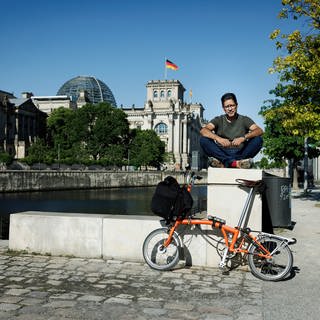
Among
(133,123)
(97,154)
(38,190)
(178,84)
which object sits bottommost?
(38,190)

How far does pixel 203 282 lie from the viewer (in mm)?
6477

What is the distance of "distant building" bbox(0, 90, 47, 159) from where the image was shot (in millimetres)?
92250

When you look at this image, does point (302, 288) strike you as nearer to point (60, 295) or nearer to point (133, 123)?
point (60, 295)

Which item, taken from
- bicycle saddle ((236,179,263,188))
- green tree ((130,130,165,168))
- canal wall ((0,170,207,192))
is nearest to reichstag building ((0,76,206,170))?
green tree ((130,130,165,168))

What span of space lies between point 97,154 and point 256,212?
83015mm

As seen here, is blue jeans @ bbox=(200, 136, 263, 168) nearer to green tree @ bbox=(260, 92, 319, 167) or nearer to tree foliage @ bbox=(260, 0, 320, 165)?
tree foliage @ bbox=(260, 0, 320, 165)

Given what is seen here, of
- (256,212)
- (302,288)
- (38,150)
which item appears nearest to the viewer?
(302,288)

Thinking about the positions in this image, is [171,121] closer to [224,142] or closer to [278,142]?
[278,142]

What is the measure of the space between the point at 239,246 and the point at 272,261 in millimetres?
588

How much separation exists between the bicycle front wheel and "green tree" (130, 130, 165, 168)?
84.7 meters

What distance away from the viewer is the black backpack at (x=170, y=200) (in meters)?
6.91

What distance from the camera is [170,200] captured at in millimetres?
6918

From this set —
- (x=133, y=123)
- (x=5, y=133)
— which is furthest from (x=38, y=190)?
(x=133, y=123)

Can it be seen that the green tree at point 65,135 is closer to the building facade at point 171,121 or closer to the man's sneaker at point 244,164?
the building facade at point 171,121
